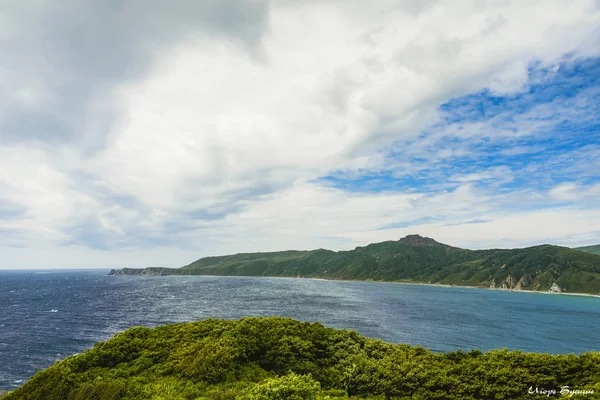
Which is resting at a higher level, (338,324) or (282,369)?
(282,369)

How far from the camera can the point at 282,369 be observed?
23859 millimetres

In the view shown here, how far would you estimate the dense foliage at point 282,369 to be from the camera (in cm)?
1866

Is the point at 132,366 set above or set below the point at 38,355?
above

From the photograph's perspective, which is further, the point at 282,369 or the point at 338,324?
the point at 338,324

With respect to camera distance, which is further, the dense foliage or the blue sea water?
the blue sea water

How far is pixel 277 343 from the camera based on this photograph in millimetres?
25578

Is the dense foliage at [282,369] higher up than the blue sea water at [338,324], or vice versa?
the dense foliage at [282,369]

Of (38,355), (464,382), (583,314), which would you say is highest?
(464,382)

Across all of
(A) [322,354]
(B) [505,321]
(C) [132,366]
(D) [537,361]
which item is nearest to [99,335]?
(C) [132,366]

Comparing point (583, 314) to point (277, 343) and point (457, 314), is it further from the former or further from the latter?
point (277, 343)

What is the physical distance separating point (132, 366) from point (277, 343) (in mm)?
10804

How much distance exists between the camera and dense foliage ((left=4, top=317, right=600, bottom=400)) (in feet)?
61.2

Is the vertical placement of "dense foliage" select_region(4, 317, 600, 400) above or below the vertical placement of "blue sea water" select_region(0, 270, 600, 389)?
above

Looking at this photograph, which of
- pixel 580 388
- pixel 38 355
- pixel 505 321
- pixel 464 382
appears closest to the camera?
pixel 580 388
